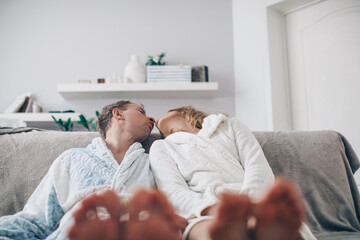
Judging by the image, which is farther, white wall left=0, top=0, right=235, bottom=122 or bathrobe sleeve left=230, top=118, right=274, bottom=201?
white wall left=0, top=0, right=235, bottom=122

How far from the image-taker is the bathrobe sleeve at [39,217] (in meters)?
0.68

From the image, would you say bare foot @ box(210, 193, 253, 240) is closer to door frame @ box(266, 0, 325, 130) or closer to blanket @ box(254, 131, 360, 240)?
blanket @ box(254, 131, 360, 240)

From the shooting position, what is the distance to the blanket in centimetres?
113

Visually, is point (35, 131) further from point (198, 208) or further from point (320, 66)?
point (320, 66)

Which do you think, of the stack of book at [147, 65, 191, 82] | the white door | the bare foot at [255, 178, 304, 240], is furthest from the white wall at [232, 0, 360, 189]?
the bare foot at [255, 178, 304, 240]

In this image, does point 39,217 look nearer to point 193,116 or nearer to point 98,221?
point 98,221

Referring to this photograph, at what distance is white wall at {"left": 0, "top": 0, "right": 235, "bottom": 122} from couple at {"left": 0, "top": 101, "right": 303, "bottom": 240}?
5.69 ft

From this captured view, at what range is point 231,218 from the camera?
14.4 inches

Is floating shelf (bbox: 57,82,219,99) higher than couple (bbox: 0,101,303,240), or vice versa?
floating shelf (bbox: 57,82,219,99)

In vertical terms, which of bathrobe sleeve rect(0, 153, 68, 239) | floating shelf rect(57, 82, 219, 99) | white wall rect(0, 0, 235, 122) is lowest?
bathrobe sleeve rect(0, 153, 68, 239)

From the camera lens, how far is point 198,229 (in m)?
0.60

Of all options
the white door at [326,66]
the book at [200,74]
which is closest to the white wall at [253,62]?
the white door at [326,66]

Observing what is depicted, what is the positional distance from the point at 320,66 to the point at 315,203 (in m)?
1.76

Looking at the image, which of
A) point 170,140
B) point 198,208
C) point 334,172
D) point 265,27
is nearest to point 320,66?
point 265,27
